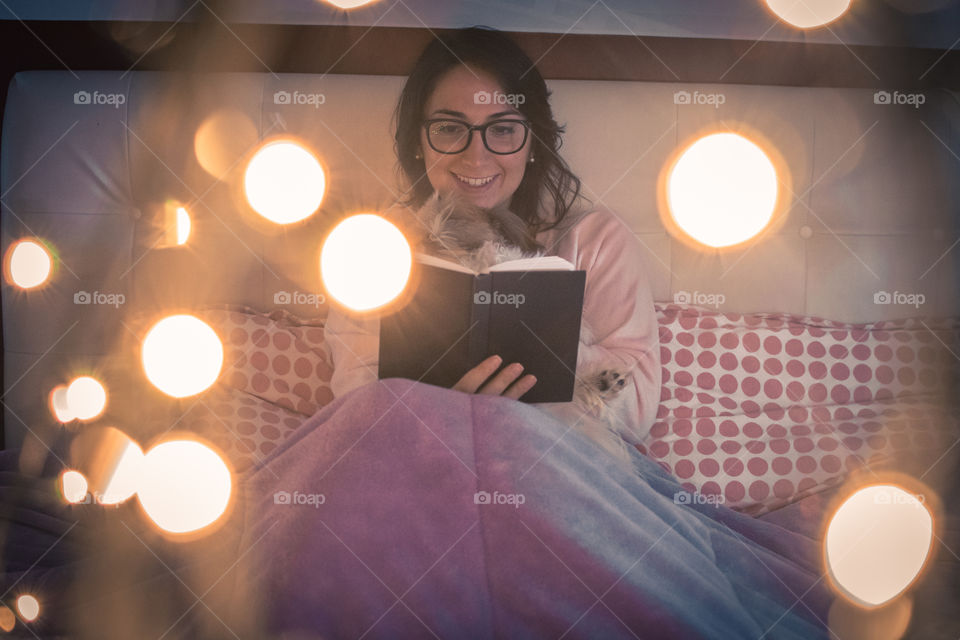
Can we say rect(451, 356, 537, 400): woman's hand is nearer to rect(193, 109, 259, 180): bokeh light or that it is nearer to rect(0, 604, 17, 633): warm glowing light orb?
rect(0, 604, 17, 633): warm glowing light orb

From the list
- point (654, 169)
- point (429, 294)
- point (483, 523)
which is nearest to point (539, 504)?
point (483, 523)

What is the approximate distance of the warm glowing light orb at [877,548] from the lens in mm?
835

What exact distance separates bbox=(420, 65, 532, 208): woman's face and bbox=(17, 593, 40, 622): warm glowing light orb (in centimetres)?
99

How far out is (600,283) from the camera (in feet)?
3.90

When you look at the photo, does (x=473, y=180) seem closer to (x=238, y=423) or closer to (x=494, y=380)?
(x=494, y=380)

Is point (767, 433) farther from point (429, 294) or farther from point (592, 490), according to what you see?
point (429, 294)

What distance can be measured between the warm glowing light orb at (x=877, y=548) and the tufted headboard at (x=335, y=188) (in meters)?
0.56

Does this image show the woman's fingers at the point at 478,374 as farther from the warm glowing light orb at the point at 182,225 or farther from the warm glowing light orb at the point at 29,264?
the warm glowing light orb at the point at 29,264

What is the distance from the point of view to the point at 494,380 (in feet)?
2.97

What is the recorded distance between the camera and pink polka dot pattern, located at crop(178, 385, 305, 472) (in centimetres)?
110

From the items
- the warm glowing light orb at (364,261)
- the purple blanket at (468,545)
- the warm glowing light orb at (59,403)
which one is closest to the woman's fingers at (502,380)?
the purple blanket at (468,545)

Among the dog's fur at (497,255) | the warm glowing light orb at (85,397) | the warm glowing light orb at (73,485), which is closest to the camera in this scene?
the dog's fur at (497,255)

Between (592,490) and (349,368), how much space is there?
0.58 metres

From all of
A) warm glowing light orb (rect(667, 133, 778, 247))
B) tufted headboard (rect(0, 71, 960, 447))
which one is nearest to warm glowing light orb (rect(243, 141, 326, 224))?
tufted headboard (rect(0, 71, 960, 447))
